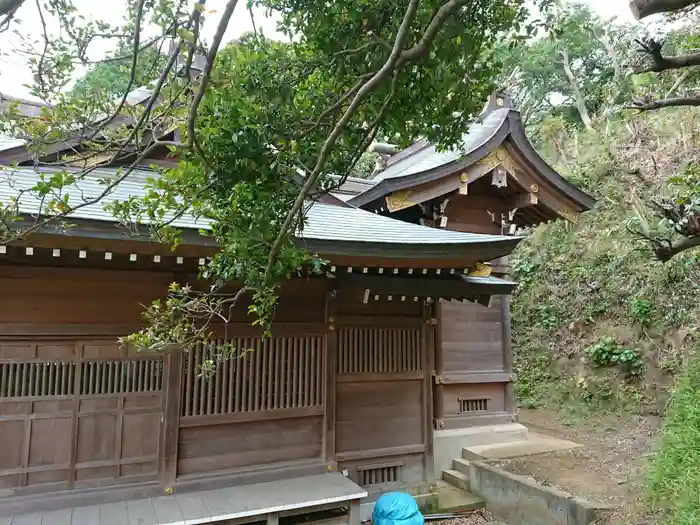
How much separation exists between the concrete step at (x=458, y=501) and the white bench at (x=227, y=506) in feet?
5.28

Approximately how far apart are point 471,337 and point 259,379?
361 centimetres

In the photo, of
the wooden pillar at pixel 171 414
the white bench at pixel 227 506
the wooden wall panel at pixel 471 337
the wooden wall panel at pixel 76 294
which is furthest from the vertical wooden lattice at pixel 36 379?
the wooden wall panel at pixel 471 337

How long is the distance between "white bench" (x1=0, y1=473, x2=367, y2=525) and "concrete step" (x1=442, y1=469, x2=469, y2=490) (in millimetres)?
2031

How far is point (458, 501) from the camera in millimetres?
6125

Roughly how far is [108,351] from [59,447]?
0.95 m

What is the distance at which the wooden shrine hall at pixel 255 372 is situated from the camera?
14.3 ft

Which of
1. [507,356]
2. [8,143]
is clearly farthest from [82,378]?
[507,356]

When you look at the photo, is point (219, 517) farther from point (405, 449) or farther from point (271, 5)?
point (271, 5)

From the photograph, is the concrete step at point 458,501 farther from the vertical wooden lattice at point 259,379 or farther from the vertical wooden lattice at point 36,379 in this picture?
the vertical wooden lattice at point 36,379

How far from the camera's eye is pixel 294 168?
7.69 ft

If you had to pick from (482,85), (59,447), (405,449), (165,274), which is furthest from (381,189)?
(59,447)

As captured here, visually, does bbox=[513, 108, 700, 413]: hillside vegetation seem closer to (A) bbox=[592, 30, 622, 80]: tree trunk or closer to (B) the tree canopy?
(A) bbox=[592, 30, 622, 80]: tree trunk

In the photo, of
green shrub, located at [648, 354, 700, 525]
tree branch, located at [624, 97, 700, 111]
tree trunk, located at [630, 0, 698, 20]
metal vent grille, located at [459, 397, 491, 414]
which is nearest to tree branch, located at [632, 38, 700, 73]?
tree branch, located at [624, 97, 700, 111]

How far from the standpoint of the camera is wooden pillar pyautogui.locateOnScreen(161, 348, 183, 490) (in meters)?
4.82
